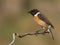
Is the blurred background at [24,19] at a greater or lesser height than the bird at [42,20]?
lesser

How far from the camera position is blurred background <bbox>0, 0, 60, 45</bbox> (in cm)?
975

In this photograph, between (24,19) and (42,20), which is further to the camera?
(24,19)

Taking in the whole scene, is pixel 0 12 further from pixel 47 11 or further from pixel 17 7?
pixel 47 11

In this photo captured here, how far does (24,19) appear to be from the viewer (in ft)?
36.6

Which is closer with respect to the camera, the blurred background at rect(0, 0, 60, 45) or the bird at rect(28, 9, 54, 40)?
the bird at rect(28, 9, 54, 40)

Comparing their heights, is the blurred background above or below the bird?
below

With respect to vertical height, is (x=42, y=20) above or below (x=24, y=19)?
above

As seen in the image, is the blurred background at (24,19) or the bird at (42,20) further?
the blurred background at (24,19)

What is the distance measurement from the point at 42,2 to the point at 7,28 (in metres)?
1.75

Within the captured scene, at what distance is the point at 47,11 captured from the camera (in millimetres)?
11484

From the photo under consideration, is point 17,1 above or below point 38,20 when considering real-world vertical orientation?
below

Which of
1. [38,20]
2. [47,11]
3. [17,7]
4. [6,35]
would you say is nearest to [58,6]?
[47,11]

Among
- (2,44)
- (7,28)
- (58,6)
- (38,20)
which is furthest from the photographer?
(58,6)

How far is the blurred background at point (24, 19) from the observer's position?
9.75m
